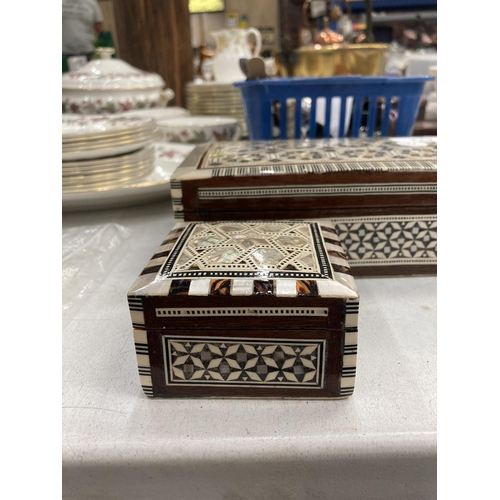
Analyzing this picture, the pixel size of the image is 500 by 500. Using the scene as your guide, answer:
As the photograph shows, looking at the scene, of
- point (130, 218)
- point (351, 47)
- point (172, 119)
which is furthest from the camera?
point (172, 119)

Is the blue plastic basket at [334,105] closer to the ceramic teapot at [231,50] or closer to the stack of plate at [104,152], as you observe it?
the stack of plate at [104,152]

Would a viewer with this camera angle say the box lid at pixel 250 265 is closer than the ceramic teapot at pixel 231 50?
Yes

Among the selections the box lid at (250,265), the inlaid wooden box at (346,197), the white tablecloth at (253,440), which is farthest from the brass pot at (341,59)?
the white tablecloth at (253,440)

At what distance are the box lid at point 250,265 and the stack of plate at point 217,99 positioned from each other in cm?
96

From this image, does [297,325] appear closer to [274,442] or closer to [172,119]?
[274,442]

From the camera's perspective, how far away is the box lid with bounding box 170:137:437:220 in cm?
62

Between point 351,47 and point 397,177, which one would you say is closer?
point 397,177

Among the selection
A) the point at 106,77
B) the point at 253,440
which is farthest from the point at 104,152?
the point at 253,440

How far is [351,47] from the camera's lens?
44.3 inches

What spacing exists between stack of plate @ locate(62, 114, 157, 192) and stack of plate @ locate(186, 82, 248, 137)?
0.55 m

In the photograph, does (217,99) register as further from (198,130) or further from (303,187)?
(303,187)

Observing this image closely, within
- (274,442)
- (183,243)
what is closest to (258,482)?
(274,442)

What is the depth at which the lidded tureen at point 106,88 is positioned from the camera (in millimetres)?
1188

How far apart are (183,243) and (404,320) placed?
299mm
